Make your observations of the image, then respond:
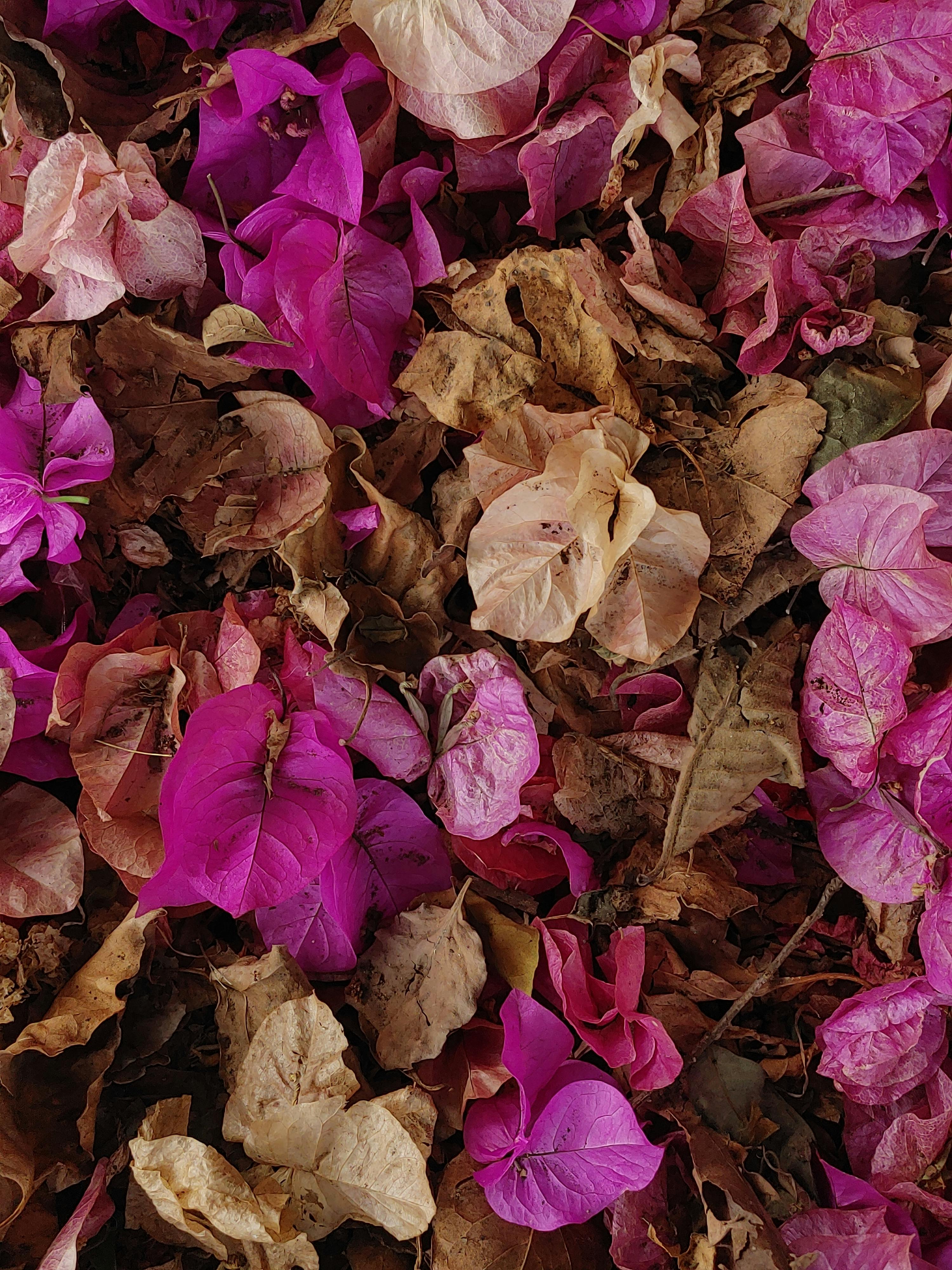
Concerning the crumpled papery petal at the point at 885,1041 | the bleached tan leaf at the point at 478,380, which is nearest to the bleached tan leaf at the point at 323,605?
the bleached tan leaf at the point at 478,380

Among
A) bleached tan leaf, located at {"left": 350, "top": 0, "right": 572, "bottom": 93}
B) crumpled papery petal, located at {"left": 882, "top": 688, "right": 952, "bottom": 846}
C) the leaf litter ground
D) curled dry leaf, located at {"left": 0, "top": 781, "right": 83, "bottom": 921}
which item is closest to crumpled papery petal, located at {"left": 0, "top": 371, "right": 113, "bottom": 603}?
the leaf litter ground

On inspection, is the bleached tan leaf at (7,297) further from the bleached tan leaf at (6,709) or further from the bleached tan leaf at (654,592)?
the bleached tan leaf at (654,592)

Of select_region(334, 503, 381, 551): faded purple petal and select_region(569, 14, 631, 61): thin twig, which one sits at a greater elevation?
select_region(569, 14, 631, 61): thin twig

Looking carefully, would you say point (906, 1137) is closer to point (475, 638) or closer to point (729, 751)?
point (729, 751)

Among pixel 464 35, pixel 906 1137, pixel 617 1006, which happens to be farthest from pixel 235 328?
pixel 906 1137

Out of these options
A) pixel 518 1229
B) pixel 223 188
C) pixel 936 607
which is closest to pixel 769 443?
pixel 936 607

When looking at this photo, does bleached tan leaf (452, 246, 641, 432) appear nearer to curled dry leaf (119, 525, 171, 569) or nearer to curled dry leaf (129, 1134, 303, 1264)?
curled dry leaf (119, 525, 171, 569)

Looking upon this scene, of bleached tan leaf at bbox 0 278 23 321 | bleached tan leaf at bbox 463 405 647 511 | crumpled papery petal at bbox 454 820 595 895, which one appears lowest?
crumpled papery petal at bbox 454 820 595 895
